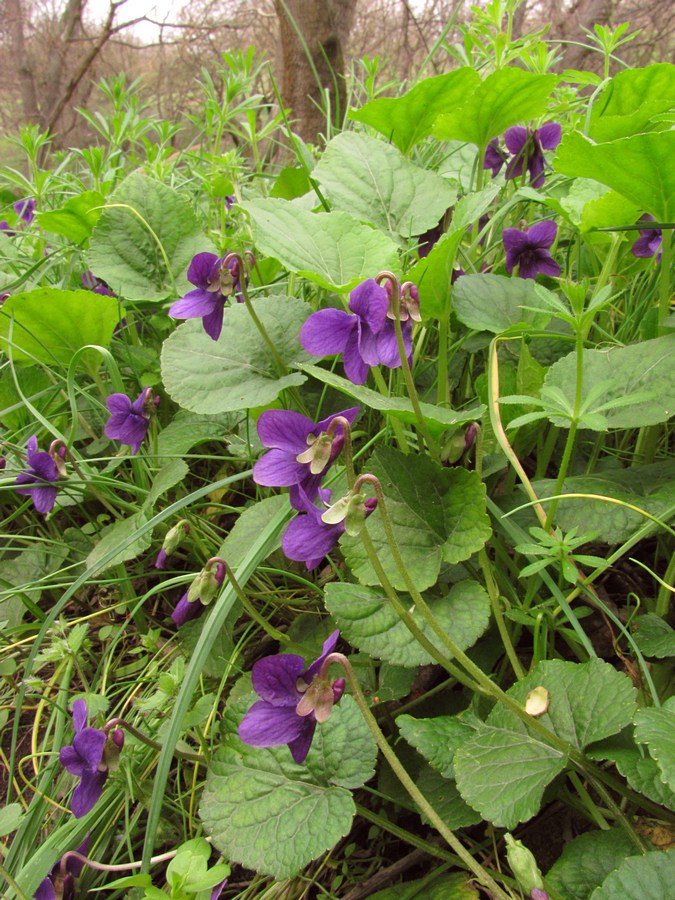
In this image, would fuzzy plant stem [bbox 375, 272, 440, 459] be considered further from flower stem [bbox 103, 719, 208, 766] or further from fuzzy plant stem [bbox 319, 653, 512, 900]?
flower stem [bbox 103, 719, 208, 766]

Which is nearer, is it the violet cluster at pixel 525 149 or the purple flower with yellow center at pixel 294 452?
the purple flower with yellow center at pixel 294 452

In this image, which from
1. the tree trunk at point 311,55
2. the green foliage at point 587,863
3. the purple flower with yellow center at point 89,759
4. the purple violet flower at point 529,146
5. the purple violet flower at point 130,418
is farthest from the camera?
the tree trunk at point 311,55

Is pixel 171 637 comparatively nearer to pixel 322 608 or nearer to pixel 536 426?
pixel 322 608

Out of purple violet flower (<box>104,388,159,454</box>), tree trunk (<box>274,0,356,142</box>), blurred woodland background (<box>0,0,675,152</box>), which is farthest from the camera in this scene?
blurred woodland background (<box>0,0,675,152</box>)

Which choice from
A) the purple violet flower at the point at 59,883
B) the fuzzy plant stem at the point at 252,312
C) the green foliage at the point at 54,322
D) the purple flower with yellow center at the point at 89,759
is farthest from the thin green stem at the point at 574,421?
the green foliage at the point at 54,322

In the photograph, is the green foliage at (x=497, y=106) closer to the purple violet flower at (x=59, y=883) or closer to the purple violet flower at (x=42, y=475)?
the purple violet flower at (x=42, y=475)

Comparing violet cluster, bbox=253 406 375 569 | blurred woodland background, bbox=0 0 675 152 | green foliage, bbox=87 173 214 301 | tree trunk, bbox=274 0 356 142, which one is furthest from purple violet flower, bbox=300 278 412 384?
blurred woodland background, bbox=0 0 675 152
